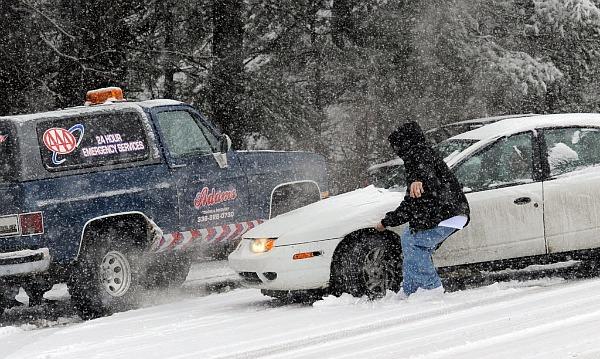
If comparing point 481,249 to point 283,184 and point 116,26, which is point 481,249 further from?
point 116,26

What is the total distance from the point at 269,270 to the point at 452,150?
2.07 metres

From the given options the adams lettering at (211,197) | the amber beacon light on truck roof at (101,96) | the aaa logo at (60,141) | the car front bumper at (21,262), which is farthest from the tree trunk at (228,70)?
the car front bumper at (21,262)

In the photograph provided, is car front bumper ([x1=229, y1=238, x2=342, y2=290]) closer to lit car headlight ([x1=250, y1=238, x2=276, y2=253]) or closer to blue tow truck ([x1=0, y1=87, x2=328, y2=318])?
lit car headlight ([x1=250, y1=238, x2=276, y2=253])

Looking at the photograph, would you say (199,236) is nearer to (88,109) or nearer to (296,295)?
(296,295)

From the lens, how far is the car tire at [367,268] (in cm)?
920

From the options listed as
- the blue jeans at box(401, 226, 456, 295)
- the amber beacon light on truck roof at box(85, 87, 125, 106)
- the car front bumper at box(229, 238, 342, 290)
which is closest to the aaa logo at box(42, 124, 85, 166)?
the amber beacon light on truck roof at box(85, 87, 125, 106)

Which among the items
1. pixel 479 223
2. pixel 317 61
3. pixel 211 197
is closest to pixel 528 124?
pixel 479 223

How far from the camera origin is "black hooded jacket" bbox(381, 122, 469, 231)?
29.0ft

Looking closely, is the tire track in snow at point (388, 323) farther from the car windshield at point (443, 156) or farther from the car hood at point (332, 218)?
the car windshield at point (443, 156)

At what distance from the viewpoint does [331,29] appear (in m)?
21.0

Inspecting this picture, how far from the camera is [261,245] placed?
31.3ft

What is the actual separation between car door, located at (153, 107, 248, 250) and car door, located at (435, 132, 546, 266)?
115 inches

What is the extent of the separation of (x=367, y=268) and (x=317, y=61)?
1224cm

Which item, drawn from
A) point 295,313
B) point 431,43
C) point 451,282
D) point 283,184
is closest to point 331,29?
point 431,43
